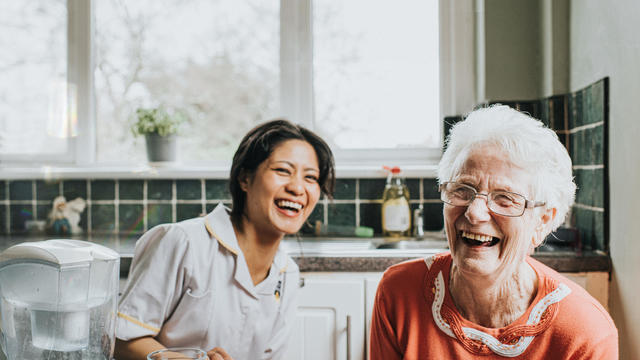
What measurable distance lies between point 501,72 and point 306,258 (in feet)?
4.24

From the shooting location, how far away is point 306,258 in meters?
1.82

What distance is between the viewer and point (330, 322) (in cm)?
182

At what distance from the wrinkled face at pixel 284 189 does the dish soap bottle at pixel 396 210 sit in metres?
0.91

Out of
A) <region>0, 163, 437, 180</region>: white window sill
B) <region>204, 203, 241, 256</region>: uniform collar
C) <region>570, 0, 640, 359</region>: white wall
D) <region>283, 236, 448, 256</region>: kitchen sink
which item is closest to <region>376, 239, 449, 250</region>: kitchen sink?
<region>283, 236, 448, 256</region>: kitchen sink

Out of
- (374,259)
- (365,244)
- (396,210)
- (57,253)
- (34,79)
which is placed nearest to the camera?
(57,253)

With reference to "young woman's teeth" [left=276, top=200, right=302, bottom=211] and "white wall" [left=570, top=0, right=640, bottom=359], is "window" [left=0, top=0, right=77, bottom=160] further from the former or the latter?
"white wall" [left=570, top=0, right=640, bottom=359]

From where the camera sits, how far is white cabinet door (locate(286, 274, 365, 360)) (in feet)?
5.93

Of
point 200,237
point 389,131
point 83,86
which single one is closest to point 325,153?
point 200,237

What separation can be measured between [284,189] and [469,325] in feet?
2.00

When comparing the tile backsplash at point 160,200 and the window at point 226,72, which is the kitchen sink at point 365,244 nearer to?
the tile backsplash at point 160,200

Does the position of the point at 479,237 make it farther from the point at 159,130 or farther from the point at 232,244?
the point at 159,130

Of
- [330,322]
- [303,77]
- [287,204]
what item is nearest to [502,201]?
[287,204]

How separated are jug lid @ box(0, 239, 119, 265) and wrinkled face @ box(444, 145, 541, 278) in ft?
2.30

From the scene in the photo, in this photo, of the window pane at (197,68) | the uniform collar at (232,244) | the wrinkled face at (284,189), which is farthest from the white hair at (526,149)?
the window pane at (197,68)
